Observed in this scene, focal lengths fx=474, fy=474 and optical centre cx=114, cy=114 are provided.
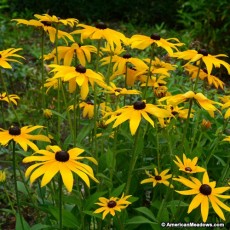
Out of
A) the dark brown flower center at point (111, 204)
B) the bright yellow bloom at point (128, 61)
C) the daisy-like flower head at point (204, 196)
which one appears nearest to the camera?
the daisy-like flower head at point (204, 196)

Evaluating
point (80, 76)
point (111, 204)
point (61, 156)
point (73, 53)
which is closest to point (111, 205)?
point (111, 204)

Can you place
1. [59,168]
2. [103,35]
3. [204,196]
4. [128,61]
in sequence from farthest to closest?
1. [128,61]
2. [103,35]
3. [204,196]
4. [59,168]

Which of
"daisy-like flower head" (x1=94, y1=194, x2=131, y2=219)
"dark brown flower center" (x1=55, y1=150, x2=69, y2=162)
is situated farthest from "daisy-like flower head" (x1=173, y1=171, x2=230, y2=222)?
"dark brown flower center" (x1=55, y1=150, x2=69, y2=162)

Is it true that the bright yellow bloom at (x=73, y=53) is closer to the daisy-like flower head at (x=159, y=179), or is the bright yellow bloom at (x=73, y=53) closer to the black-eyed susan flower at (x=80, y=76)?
the black-eyed susan flower at (x=80, y=76)

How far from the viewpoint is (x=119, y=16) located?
6520 millimetres

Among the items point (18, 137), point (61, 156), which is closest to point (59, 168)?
point (61, 156)

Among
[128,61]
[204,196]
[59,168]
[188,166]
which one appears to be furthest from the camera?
[128,61]

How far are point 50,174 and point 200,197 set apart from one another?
0.44 metres

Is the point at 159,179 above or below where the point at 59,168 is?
below

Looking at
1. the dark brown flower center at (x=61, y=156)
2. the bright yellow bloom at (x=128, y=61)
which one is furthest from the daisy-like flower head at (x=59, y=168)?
the bright yellow bloom at (x=128, y=61)

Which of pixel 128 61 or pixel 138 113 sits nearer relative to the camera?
pixel 138 113

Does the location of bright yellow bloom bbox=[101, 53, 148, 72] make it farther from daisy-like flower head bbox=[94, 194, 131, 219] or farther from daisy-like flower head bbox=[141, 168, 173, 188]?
daisy-like flower head bbox=[94, 194, 131, 219]

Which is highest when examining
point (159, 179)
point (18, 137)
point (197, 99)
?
point (197, 99)

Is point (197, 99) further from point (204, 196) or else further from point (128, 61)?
point (128, 61)
